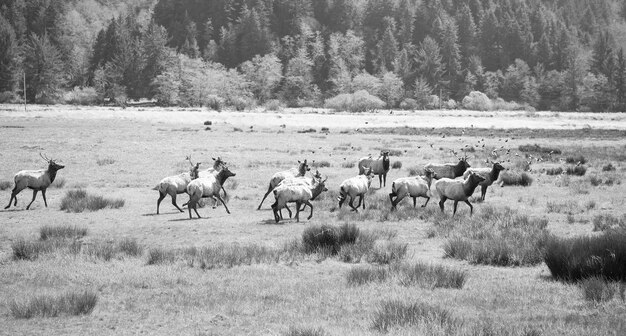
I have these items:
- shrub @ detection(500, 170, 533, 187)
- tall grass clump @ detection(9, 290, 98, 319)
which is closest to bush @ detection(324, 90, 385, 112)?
shrub @ detection(500, 170, 533, 187)

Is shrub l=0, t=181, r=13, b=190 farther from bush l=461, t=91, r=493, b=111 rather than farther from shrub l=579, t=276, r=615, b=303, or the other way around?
bush l=461, t=91, r=493, b=111

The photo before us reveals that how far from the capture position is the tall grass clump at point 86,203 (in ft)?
74.8

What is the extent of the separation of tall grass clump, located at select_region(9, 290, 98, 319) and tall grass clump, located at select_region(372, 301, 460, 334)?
4.70 meters

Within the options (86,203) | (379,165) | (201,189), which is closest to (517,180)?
(379,165)

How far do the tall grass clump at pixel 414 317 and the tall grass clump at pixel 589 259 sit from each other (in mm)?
3669

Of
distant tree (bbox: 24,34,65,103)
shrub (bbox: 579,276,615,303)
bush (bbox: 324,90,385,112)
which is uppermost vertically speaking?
distant tree (bbox: 24,34,65,103)

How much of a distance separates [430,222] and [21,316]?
42.2 feet

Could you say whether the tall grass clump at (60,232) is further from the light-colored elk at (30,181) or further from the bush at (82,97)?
the bush at (82,97)

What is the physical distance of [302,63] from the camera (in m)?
161

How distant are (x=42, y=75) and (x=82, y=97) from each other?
29.1ft

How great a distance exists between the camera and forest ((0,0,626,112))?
136875 millimetres

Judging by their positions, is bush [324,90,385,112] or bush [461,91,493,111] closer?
bush [324,90,385,112]

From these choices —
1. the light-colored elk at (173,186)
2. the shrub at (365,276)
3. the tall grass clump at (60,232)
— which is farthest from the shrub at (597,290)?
the light-colored elk at (173,186)

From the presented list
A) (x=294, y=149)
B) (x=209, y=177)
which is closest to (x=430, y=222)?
(x=209, y=177)
